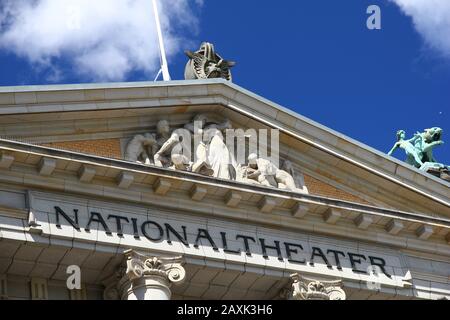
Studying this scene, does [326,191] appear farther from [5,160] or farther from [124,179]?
[5,160]

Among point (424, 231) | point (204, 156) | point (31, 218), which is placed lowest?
point (31, 218)

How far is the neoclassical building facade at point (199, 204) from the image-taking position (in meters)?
29.6

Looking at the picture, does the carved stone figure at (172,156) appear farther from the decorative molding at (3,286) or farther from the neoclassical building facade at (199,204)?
the decorative molding at (3,286)

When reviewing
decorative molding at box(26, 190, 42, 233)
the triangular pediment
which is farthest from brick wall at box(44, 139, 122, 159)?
decorative molding at box(26, 190, 42, 233)

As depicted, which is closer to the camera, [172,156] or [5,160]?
[5,160]

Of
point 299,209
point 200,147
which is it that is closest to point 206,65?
point 200,147

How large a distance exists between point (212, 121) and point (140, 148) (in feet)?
7.28

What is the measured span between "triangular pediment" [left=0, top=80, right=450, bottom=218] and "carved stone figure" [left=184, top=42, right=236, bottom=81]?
98 centimetres

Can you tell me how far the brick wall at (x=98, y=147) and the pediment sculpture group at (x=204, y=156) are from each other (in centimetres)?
26

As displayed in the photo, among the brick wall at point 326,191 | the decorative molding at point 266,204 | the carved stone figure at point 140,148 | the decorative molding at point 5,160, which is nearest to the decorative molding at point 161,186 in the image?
the carved stone figure at point 140,148

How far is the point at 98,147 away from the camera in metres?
31.3

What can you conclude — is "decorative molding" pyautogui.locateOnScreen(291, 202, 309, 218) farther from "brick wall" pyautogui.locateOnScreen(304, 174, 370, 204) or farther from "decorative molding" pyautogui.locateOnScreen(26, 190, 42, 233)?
"decorative molding" pyautogui.locateOnScreen(26, 190, 42, 233)
